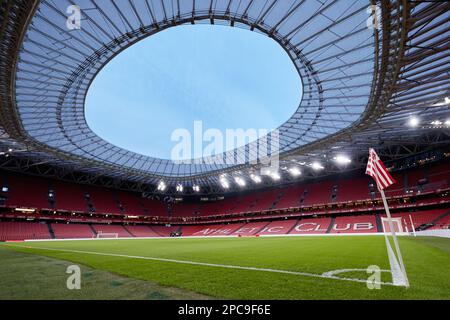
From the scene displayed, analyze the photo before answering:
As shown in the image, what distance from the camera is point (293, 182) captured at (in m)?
64.6

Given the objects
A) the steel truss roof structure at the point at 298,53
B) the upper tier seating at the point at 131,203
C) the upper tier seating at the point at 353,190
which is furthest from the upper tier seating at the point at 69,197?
the upper tier seating at the point at 353,190

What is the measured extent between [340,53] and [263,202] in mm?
49249

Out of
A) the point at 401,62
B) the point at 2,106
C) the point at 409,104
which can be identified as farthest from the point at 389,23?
the point at 2,106

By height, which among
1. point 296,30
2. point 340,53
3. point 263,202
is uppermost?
point 296,30

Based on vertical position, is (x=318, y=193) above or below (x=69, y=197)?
above

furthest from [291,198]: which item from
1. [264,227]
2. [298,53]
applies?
[298,53]

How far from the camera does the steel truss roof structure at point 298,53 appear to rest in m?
16.2

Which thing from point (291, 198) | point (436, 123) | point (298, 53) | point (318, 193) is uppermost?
point (298, 53)

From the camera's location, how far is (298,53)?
22.9 metres

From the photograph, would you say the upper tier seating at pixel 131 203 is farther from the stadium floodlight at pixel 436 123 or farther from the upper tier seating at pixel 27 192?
the stadium floodlight at pixel 436 123

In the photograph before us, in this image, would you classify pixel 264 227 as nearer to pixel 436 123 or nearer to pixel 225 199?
pixel 225 199

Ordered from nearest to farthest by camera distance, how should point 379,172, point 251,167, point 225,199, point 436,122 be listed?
point 379,172 → point 436,122 → point 251,167 → point 225,199

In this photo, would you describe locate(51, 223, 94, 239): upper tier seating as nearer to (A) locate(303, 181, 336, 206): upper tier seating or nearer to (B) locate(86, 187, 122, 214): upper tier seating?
(B) locate(86, 187, 122, 214): upper tier seating

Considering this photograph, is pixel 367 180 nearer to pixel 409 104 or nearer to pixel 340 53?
pixel 409 104
